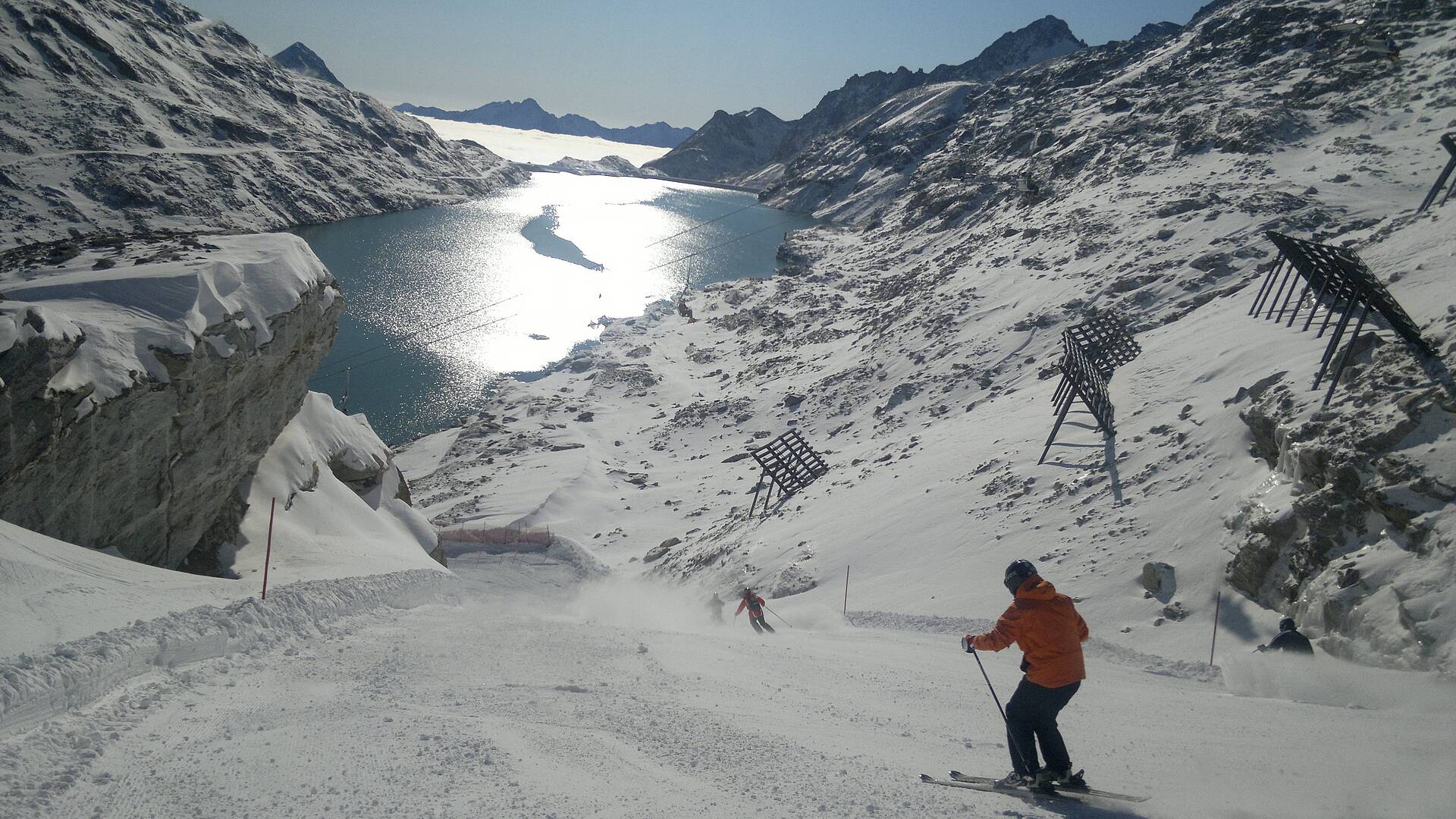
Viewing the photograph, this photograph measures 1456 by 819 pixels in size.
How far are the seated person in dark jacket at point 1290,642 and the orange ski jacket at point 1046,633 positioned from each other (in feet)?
18.1

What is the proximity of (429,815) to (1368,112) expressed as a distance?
58.4m

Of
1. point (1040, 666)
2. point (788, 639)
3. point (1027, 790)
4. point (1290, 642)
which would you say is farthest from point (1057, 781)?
point (788, 639)

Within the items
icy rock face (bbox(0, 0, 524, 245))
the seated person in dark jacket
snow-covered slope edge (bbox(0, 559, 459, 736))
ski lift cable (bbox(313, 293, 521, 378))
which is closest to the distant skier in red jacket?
snow-covered slope edge (bbox(0, 559, 459, 736))

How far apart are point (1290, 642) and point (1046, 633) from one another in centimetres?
598

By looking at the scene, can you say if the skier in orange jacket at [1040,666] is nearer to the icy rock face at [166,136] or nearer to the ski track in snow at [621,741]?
the ski track in snow at [621,741]

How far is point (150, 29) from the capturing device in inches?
4503

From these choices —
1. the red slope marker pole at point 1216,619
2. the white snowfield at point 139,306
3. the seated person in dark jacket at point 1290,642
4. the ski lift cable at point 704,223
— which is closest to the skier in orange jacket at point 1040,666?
the seated person in dark jacket at point 1290,642

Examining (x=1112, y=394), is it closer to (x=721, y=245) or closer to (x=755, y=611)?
(x=755, y=611)

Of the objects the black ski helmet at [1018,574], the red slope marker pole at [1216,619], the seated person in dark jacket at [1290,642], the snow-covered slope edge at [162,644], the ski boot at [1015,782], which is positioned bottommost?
the red slope marker pole at [1216,619]

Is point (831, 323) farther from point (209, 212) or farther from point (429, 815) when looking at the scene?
point (209, 212)

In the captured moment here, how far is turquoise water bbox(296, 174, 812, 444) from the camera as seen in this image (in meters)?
48.6

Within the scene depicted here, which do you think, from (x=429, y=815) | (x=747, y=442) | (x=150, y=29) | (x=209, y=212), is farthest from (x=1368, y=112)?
(x=150, y=29)

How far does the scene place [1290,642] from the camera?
30.7ft

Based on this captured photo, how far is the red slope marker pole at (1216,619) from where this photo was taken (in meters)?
10.3
